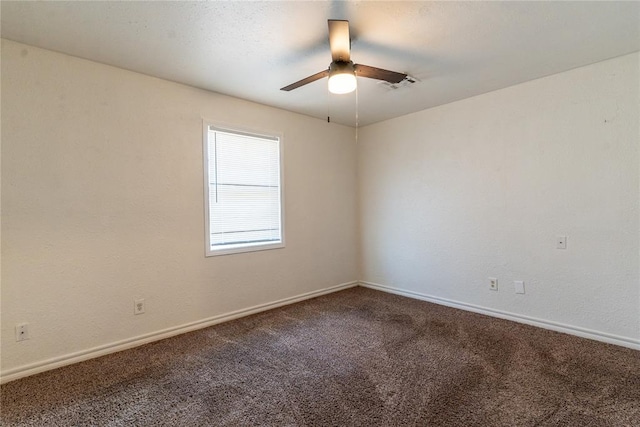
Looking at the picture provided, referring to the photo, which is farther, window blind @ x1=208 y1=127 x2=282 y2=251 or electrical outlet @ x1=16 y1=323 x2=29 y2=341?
window blind @ x1=208 y1=127 x2=282 y2=251

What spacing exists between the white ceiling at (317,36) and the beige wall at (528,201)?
0.37m

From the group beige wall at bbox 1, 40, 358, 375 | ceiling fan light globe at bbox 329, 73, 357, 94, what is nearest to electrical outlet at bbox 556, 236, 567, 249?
ceiling fan light globe at bbox 329, 73, 357, 94

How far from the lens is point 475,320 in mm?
3275

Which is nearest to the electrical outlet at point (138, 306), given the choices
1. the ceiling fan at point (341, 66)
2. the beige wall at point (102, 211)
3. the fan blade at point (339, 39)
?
the beige wall at point (102, 211)

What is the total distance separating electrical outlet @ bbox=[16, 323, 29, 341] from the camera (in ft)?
7.44

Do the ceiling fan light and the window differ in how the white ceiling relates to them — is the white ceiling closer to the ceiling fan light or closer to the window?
the ceiling fan light

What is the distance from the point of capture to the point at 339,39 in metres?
1.93

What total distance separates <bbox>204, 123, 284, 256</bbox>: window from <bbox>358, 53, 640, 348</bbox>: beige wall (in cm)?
160

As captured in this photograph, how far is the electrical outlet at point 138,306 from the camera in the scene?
2.78m

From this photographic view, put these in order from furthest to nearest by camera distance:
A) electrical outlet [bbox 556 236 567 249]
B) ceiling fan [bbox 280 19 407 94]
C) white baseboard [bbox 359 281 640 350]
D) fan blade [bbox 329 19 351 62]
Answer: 1. electrical outlet [bbox 556 236 567 249]
2. white baseboard [bbox 359 281 640 350]
3. ceiling fan [bbox 280 19 407 94]
4. fan blade [bbox 329 19 351 62]

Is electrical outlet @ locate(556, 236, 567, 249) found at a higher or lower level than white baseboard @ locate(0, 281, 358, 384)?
higher

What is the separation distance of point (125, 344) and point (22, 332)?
0.70 metres

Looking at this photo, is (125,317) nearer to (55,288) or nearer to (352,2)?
(55,288)

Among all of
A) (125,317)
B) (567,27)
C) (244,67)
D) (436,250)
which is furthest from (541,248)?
(125,317)
